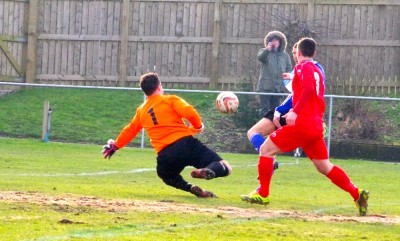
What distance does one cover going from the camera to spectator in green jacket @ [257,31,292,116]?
15.6 m

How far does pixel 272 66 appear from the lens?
1881cm

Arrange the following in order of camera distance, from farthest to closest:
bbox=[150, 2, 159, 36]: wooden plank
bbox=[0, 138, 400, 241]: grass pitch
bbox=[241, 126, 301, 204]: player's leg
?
bbox=[150, 2, 159, 36]: wooden plank → bbox=[241, 126, 301, 204]: player's leg → bbox=[0, 138, 400, 241]: grass pitch

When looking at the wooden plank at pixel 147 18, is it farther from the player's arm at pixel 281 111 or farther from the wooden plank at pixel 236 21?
the player's arm at pixel 281 111

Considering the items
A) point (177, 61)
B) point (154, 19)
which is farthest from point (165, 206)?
point (154, 19)

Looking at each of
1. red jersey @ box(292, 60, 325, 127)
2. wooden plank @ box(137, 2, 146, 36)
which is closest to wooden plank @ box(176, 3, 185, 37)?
wooden plank @ box(137, 2, 146, 36)

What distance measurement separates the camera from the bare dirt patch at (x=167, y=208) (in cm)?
934

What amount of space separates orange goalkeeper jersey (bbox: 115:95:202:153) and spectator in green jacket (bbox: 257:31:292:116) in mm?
4699

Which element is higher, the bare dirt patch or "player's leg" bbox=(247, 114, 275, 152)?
"player's leg" bbox=(247, 114, 275, 152)

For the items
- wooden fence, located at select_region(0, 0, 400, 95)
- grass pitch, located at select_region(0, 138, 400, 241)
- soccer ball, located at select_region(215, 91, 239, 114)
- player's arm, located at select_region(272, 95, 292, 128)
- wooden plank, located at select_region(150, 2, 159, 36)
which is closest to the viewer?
grass pitch, located at select_region(0, 138, 400, 241)

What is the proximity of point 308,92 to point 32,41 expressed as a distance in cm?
1817

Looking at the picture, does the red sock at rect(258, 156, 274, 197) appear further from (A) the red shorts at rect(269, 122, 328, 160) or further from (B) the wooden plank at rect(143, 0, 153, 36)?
(B) the wooden plank at rect(143, 0, 153, 36)

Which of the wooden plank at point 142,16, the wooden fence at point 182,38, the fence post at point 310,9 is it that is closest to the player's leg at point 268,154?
the wooden fence at point 182,38

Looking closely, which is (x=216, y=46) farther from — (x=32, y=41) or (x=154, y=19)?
(x=32, y=41)

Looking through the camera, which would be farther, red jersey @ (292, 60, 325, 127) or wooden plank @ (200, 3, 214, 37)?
wooden plank @ (200, 3, 214, 37)
